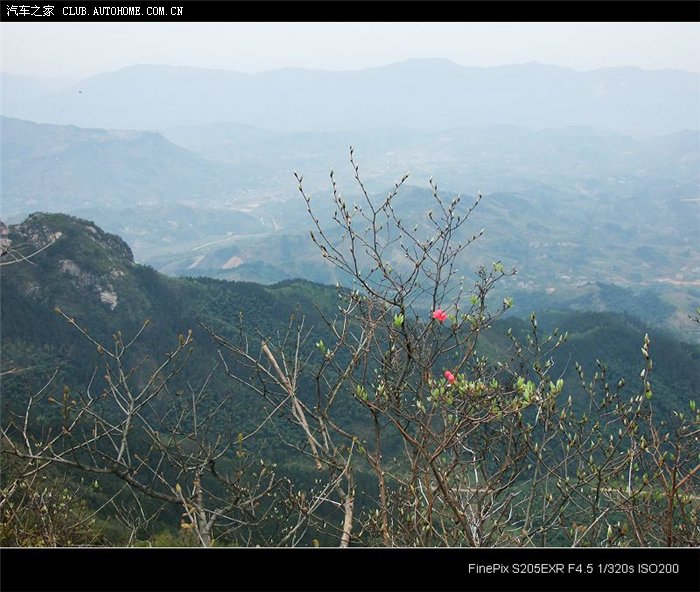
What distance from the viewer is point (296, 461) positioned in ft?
133

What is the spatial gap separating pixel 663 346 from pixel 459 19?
65.5 meters

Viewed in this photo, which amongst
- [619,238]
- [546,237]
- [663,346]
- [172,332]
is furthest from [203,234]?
[663,346]

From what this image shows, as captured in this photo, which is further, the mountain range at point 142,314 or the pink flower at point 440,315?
the mountain range at point 142,314

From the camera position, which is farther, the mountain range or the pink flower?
the mountain range
